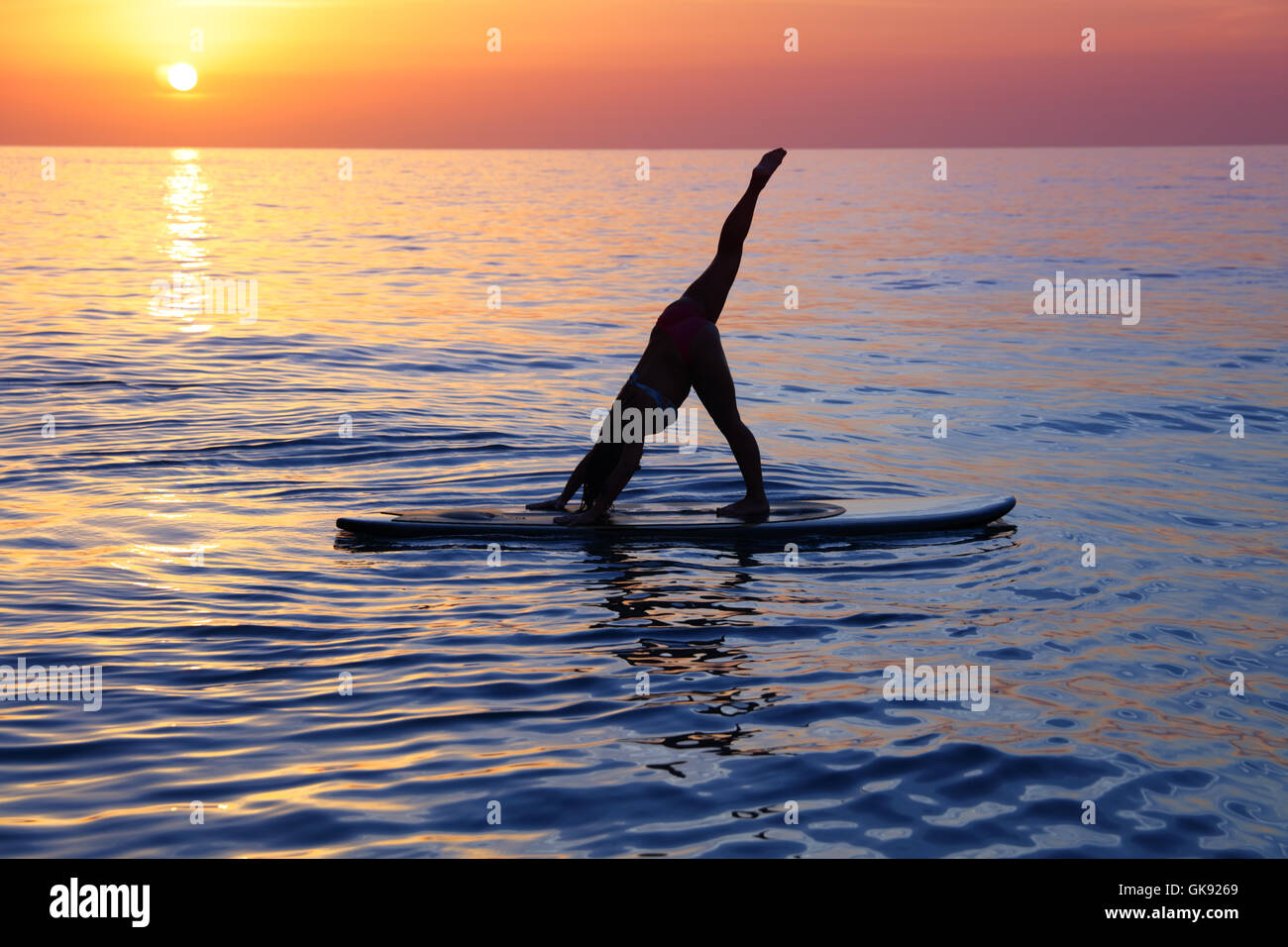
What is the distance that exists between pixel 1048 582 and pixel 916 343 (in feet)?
52.0

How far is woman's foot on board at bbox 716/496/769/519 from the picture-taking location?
10227 millimetres

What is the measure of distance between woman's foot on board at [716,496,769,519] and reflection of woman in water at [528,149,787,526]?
0.02 meters

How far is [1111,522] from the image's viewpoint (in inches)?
440

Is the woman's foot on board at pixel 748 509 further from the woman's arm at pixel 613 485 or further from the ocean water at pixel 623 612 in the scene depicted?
the woman's arm at pixel 613 485

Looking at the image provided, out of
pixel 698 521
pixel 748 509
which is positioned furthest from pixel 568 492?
pixel 748 509

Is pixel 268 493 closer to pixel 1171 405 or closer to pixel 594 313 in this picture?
pixel 1171 405

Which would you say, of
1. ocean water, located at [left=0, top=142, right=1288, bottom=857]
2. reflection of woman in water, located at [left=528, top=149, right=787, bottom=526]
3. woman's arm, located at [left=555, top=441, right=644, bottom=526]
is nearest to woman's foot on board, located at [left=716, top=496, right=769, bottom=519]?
reflection of woman in water, located at [left=528, top=149, right=787, bottom=526]

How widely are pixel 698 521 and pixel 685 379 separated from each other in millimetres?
1143

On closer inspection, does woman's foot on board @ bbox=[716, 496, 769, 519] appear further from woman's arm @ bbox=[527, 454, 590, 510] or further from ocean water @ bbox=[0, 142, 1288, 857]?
woman's arm @ bbox=[527, 454, 590, 510]

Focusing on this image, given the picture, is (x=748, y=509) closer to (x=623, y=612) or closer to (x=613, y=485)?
(x=613, y=485)

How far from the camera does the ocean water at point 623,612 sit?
5504 mm

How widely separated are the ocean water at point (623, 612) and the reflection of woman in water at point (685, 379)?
2.19 ft

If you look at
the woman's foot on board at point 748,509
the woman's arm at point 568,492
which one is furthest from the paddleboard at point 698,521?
the woman's arm at point 568,492

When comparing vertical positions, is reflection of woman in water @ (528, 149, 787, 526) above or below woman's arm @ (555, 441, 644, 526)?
above
